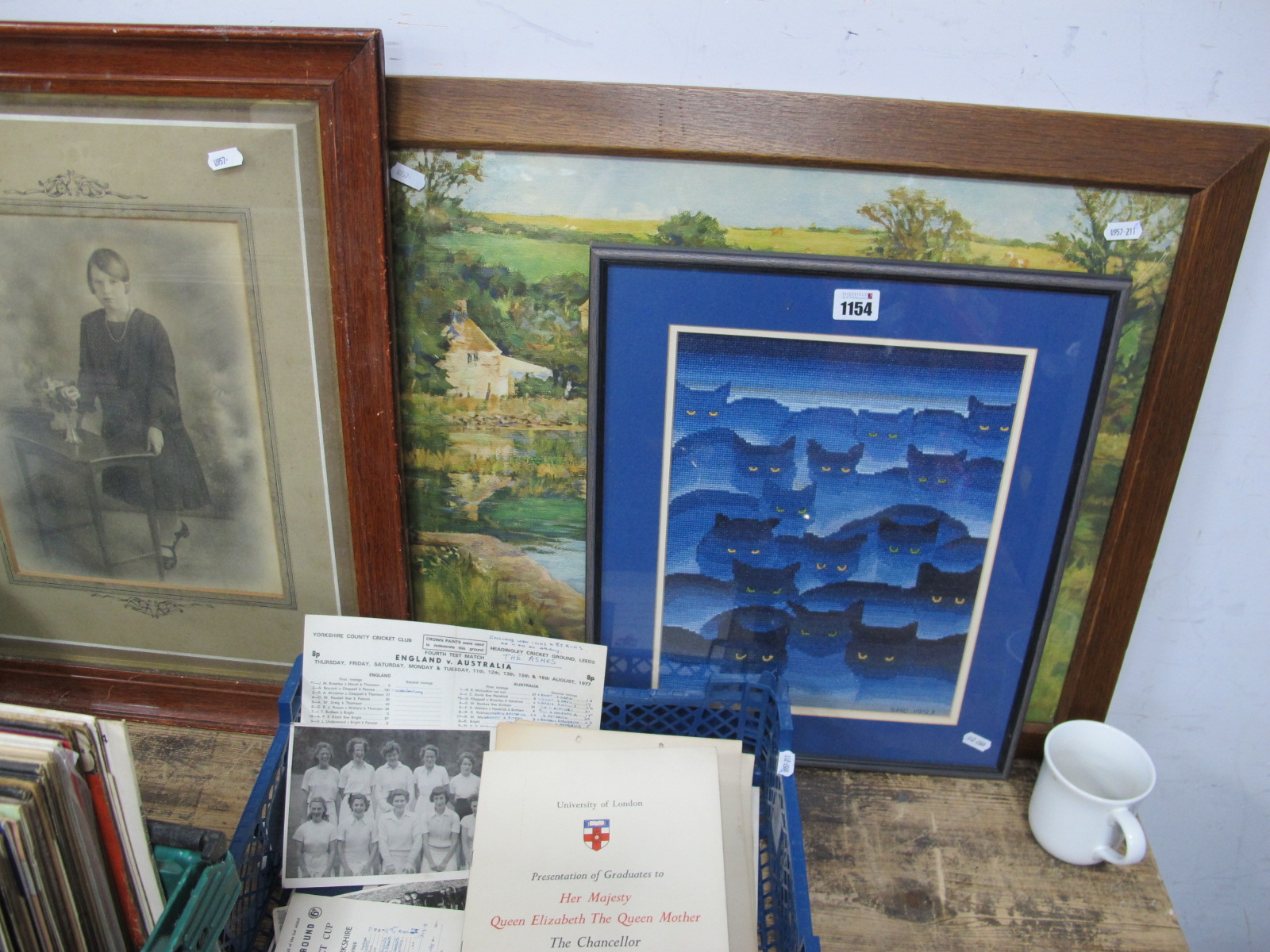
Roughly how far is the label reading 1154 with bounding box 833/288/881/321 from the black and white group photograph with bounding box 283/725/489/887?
0.57 meters

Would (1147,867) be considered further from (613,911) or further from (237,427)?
(237,427)

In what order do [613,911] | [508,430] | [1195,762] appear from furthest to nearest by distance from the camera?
[1195,762]
[508,430]
[613,911]

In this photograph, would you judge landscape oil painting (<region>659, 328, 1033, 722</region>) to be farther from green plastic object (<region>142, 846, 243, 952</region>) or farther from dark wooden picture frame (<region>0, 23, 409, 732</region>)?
green plastic object (<region>142, 846, 243, 952</region>)

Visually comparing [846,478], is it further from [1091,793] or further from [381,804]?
[381,804]

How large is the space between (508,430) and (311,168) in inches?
12.4

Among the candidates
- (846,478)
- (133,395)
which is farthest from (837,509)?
Answer: (133,395)

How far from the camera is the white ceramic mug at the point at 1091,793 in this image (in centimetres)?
80

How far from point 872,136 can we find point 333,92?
0.50 meters

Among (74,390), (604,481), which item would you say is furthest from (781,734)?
(74,390)

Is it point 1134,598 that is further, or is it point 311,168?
point 1134,598

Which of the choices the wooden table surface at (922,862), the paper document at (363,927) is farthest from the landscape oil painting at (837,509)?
the paper document at (363,927)

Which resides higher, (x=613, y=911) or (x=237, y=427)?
(x=237, y=427)

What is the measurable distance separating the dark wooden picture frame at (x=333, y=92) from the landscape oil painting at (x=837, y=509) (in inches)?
12.2

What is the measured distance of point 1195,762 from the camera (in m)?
0.98
